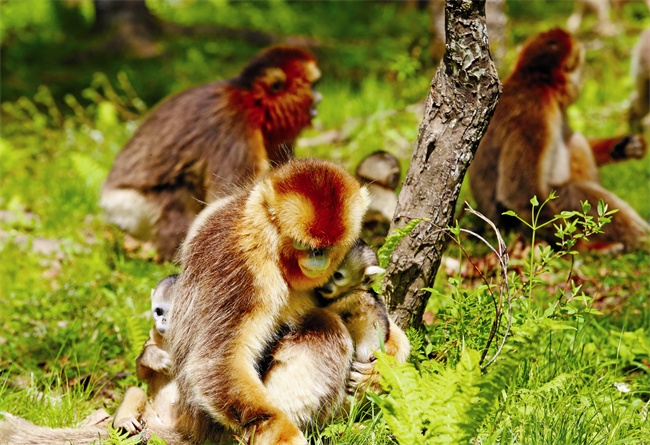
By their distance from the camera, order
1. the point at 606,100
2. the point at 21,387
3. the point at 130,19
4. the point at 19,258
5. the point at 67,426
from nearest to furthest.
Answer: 1. the point at 67,426
2. the point at 21,387
3. the point at 19,258
4. the point at 606,100
5. the point at 130,19

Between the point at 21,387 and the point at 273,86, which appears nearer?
the point at 21,387

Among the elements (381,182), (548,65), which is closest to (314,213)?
(381,182)

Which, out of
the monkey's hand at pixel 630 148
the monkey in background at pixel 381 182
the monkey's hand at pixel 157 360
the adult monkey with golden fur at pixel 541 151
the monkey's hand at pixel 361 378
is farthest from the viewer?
→ the monkey's hand at pixel 630 148

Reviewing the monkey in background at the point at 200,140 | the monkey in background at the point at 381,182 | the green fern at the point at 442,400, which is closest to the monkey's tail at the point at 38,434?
the green fern at the point at 442,400

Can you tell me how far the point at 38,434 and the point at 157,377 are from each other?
2.26 feet

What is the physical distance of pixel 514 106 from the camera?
21.4 ft

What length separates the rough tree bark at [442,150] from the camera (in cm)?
366

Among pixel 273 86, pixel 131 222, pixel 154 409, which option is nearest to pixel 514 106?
pixel 273 86

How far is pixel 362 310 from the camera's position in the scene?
3928 millimetres

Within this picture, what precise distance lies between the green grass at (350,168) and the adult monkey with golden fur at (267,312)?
1.10 feet

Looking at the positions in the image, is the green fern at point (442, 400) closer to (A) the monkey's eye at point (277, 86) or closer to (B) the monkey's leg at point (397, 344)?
(B) the monkey's leg at point (397, 344)

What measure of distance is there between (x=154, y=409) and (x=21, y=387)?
2.97 feet

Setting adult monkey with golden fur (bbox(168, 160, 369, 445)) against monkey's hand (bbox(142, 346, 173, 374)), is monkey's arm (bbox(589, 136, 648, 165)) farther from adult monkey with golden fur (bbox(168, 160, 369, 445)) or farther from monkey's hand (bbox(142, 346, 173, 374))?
monkey's hand (bbox(142, 346, 173, 374))

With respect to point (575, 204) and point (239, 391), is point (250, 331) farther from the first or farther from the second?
point (575, 204)
